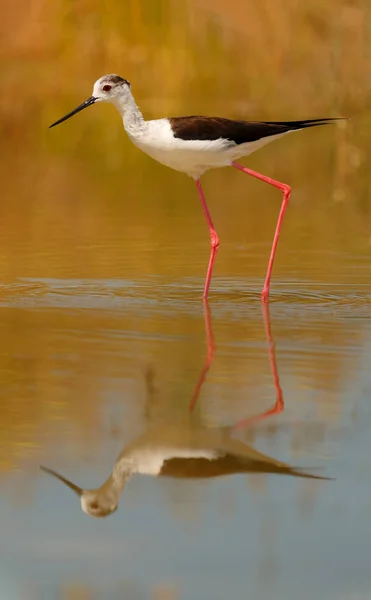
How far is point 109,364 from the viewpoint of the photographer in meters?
5.12

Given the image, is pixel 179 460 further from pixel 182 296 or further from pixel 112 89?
pixel 112 89

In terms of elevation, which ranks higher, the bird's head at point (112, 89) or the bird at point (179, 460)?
the bird at point (179, 460)

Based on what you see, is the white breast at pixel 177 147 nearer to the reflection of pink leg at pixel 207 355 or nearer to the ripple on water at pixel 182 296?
the ripple on water at pixel 182 296

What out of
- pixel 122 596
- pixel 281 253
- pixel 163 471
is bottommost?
pixel 281 253

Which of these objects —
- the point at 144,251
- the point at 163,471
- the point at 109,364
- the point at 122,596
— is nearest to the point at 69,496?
the point at 163,471

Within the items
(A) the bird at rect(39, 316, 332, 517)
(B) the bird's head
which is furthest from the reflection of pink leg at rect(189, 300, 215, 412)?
(B) the bird's head

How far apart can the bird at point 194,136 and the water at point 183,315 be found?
608mm

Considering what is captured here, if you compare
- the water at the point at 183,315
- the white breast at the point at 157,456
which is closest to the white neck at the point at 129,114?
the water at the point at 183,315

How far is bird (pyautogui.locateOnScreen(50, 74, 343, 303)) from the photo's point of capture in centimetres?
689

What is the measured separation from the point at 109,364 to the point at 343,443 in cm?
131

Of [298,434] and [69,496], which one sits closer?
[69,496]

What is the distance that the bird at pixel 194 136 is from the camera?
6895 mm

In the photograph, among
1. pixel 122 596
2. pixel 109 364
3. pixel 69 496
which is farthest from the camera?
pixel 109 364

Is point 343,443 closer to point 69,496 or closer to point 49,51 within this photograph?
point 69,496
